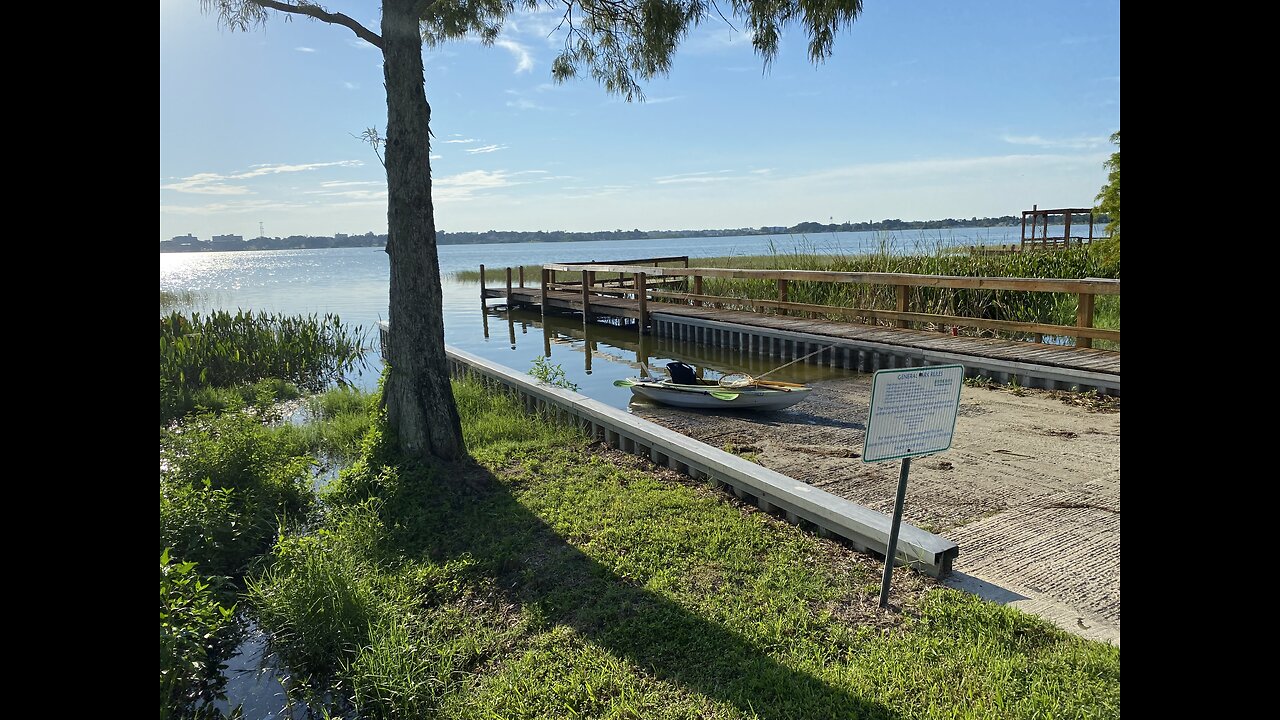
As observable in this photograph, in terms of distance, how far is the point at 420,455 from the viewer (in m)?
6.66

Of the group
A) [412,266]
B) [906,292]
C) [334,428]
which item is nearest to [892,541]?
[412,266]

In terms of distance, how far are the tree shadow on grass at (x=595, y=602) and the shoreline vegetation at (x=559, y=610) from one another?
Answer: 13mm

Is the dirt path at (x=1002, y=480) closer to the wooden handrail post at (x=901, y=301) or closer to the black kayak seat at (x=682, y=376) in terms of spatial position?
the black kayak seat at (x=682, y=376)

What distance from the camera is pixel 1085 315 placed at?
10055mm

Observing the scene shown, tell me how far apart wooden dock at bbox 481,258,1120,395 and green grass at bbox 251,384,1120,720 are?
608 centimetres

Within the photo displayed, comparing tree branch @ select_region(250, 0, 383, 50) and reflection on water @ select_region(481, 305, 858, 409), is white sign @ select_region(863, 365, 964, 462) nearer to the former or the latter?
tree branch @ select_region(250, 0, 383, 50)

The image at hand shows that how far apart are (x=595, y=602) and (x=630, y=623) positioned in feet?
1.11

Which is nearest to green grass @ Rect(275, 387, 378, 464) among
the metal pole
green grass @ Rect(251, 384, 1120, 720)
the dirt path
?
green grass @ Rect(251, 384, 1120, 720)

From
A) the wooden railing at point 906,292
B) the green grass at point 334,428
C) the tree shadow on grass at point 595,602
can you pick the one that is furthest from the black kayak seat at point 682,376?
the wooden railing at point 906,292

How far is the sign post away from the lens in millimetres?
3809

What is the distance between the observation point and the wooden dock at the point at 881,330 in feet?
31.6
